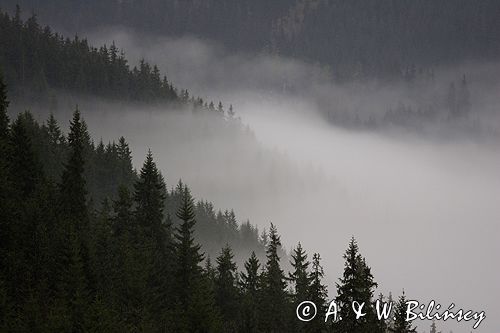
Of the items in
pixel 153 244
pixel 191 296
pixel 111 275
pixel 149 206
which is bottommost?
pixel 191 296

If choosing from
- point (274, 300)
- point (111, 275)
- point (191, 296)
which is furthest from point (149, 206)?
point (274, 300)

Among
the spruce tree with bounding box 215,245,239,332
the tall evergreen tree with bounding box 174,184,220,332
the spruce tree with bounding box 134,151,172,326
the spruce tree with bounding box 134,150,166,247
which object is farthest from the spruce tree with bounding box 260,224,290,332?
the spruce tree with bounding box 134,150,166,247

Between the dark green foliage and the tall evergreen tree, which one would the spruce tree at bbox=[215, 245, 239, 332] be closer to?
the tall evergreen tree

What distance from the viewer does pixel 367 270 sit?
40.7 meters

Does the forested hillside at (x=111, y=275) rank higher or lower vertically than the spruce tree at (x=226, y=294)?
higher

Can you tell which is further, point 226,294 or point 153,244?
point 226,294

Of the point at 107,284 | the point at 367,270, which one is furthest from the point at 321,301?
the point at 107,284

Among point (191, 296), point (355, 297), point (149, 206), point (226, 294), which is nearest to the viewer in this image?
point (355, 297)

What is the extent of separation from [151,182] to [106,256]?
46.0 feet

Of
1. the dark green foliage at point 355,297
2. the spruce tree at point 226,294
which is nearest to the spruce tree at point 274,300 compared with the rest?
the spruce tree at point 226,294

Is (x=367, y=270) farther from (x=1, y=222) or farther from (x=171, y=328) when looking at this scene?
(x=1, y=222)

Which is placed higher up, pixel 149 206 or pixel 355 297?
pixel 355 297

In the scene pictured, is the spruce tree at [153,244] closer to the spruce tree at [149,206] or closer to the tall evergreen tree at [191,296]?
the spruce tree at [149,206]

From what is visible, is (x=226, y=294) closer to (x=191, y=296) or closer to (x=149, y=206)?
(x=149, y=206)
